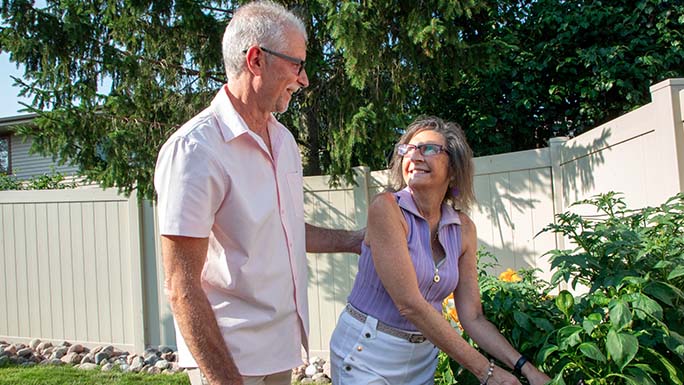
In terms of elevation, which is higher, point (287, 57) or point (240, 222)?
point (287, 57)

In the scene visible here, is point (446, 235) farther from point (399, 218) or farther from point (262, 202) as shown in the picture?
point (262, 202)

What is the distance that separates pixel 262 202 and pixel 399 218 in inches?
19.0

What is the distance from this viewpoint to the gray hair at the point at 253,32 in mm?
1862

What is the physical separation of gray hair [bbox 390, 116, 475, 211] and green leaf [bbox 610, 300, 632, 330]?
2.68 feet

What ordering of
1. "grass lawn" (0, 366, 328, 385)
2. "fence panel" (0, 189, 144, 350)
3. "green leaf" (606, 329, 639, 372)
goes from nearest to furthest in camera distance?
"green leaf" (606, 329, 639, 372)
"grass lawn" (0, 366, 328, 385)
"fence panel" (0, 189, 144, 350)

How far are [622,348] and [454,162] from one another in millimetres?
916

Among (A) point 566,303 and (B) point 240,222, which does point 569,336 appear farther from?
(B) point 240,222

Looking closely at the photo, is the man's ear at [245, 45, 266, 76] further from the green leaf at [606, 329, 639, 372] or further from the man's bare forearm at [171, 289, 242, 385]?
the green leaf at [606, 329, 639, 372]

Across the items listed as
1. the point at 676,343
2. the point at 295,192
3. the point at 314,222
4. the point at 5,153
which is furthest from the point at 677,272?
the point at 5,153

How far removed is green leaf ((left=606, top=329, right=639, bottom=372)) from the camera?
4.89 feet

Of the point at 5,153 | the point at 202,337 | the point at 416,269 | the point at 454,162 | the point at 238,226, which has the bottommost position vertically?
the point at 202,337

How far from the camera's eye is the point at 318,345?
572cm

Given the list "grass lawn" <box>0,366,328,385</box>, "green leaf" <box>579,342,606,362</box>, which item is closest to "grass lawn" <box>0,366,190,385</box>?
"grass lawn" <box>0,366,328,385</box>

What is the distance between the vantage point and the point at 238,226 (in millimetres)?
1796
